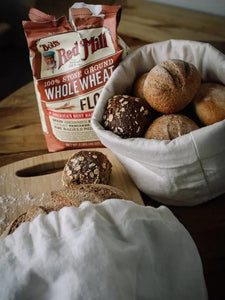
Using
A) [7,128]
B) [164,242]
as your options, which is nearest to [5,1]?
[7,128]

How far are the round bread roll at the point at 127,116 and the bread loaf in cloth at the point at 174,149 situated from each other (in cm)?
3

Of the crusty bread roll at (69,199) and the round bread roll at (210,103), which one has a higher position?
the round bread roll at (210,103)

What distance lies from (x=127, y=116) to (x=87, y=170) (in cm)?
14

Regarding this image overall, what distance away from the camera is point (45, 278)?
517 millimetres

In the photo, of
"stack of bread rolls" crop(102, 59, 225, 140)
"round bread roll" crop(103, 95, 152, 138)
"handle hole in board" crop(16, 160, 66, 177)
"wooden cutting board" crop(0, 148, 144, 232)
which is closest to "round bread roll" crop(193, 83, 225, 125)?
"stack of bread rolls" crop(102, 59, 225, 140)

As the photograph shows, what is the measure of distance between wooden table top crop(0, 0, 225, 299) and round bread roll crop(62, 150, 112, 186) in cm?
12

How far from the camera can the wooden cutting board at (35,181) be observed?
0.84m

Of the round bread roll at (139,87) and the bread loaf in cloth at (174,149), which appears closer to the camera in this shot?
the bread loaf in cloth at (174,149)

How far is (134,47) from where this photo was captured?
1.17 metres

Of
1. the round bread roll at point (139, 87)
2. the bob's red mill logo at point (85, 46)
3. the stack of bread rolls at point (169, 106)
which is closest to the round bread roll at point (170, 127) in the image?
the stack of bread rolls at point (169, 106)

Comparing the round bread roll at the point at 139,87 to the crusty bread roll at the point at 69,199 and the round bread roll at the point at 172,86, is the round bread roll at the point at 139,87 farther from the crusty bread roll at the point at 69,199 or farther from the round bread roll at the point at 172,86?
the crusty bread roll at the point at 69,199

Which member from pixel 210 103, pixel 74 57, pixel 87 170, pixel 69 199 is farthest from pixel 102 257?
pixel 74 57

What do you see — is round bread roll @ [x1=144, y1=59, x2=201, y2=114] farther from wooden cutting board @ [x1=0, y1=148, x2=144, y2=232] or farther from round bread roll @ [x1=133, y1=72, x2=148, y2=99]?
wooden cutting board @ [x1=0, y1=148, x2=144, y2=232]

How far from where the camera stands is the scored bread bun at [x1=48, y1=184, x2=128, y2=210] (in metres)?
0.69
